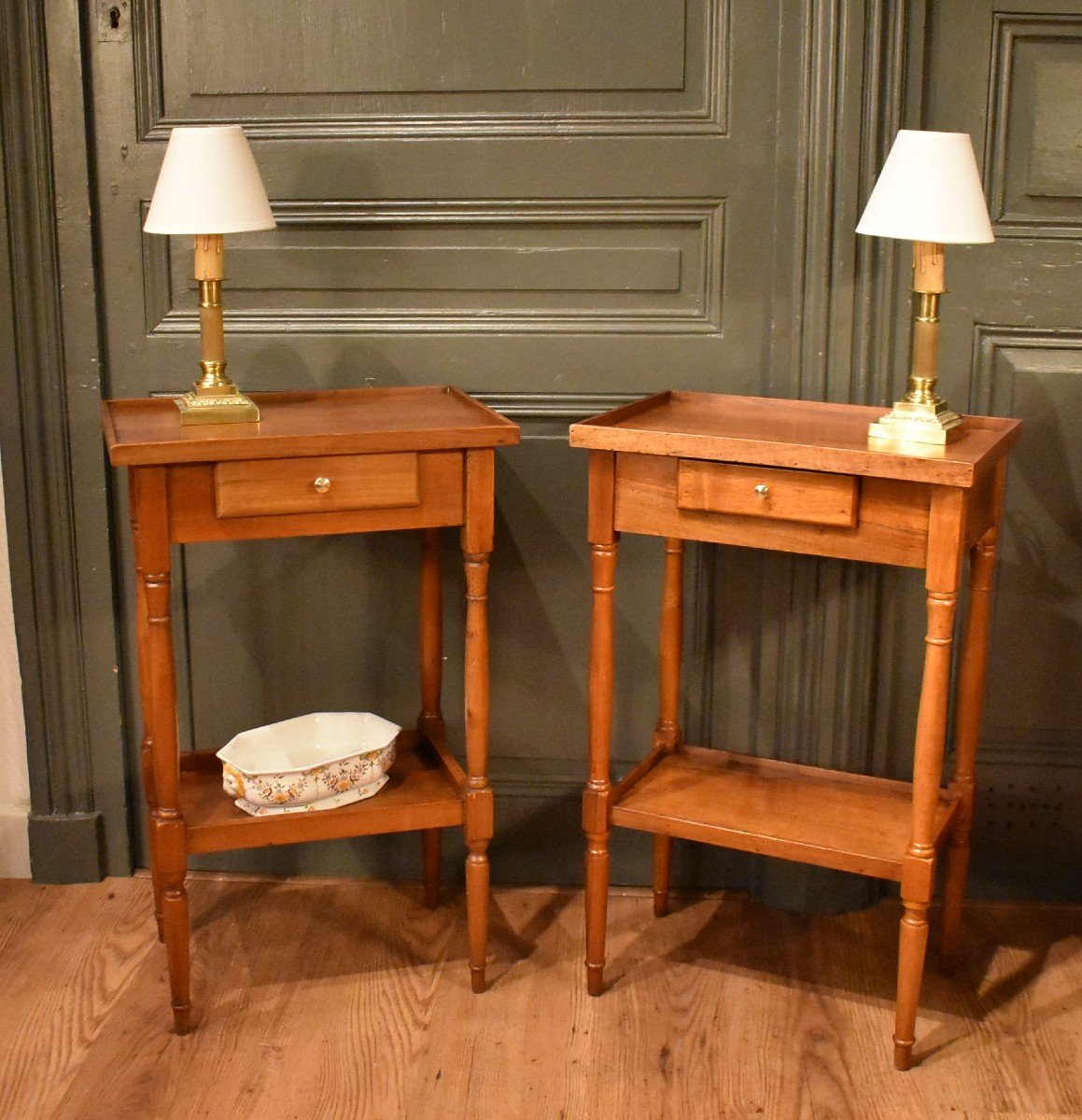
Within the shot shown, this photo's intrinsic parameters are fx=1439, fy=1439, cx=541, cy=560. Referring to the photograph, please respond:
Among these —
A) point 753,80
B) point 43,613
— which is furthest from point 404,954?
point 753,80

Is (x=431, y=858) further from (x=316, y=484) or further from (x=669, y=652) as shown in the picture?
(x=316, y=484)

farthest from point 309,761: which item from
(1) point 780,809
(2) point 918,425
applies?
(2) point 918,425

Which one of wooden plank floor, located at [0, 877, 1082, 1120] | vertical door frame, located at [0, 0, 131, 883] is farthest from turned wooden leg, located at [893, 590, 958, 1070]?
vertical door frame, located at [0, 0, 131, 883]

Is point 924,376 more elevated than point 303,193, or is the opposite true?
point 303,193

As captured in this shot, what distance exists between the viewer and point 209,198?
2242 mm

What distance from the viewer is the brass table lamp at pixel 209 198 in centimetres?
224

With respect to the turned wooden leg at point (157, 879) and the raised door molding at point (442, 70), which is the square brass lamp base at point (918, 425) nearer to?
the raised door molding at point (442, 70)

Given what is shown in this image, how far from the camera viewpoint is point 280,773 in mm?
2355

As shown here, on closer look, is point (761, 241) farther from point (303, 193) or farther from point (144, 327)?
point (144, 327)

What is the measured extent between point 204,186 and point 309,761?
102 centimetres

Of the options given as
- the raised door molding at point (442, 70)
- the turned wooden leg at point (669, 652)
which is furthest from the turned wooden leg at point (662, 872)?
the raised door molding at point (442, 70)

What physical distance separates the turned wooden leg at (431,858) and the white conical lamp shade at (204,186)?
1171mm

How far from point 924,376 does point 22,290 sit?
5.27 ft

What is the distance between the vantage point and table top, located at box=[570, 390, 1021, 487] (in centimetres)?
206
